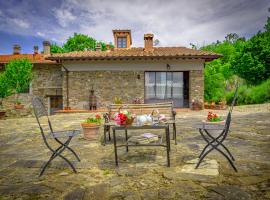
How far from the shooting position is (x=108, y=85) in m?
13.6

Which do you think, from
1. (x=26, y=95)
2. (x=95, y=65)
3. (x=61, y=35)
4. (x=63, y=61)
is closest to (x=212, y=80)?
(x=95, y=65)

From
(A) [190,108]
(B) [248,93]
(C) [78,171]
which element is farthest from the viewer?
(B) [248,93]

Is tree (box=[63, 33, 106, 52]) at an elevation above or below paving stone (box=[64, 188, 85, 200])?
above

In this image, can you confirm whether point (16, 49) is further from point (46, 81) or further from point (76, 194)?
point (76, 194)

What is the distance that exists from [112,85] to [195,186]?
36.6 feet

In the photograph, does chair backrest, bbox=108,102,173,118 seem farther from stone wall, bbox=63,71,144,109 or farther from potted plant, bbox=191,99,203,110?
potted plant, bbox=191,99,203,110

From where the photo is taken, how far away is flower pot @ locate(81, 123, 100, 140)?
5378 mm

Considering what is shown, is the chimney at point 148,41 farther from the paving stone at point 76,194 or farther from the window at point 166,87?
the paving stone at point 76,194

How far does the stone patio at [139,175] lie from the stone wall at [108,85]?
8.81 meters

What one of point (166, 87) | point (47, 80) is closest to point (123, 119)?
point (166, 87)

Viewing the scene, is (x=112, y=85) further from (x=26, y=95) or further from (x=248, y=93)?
(x=248, y=93)

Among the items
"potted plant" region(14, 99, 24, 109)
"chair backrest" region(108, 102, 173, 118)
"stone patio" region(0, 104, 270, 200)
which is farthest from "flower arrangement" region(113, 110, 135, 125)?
"potted plant" region(14, 99, 24, 109)

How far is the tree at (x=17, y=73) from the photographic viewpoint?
1361 centimetres

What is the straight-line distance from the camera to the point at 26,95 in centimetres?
1559
